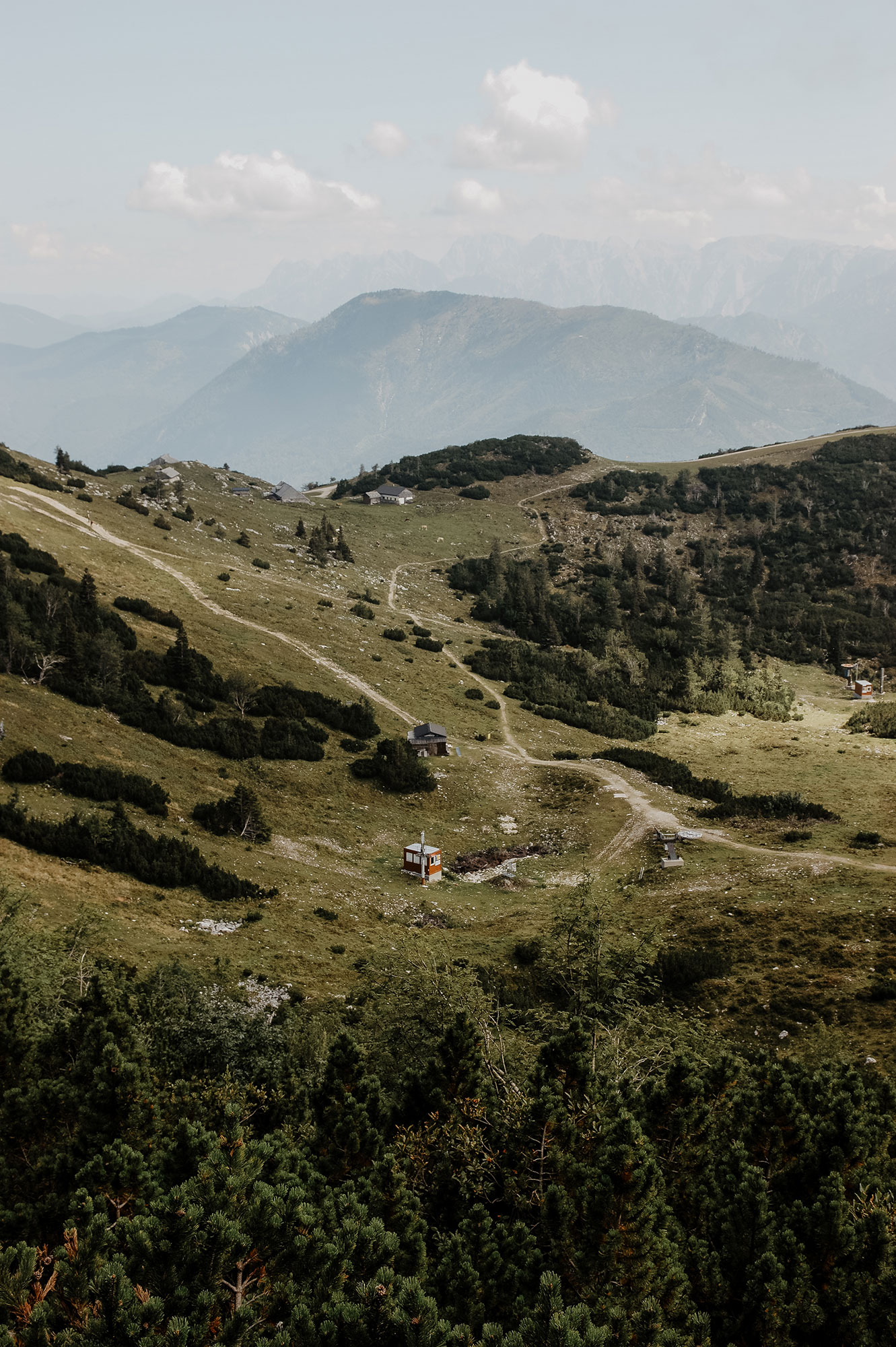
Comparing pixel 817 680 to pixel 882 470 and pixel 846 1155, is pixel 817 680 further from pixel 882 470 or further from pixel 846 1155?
pixel 846 1155

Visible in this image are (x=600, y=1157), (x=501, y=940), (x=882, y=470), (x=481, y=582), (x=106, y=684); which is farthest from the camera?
(x=882, y=470)

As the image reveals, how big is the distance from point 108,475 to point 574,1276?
127750 mm

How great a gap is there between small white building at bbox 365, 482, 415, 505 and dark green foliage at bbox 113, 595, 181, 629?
80.4 metres

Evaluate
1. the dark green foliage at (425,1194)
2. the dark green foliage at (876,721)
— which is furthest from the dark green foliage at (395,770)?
the dark green foliage at (876,721)

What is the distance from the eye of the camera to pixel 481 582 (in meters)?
113

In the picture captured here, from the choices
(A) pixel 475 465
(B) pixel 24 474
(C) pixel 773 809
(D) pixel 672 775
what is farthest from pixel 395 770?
(A) pixel 475 465

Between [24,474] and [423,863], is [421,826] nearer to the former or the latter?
[423,863]

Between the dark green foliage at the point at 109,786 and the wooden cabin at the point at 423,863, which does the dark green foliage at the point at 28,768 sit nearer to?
the dark green foliage at the point at 109,786

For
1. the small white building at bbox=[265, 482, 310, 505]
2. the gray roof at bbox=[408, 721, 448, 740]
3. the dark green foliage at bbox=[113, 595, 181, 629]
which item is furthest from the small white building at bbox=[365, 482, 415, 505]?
the gray roof at bbox=[408, 721, 448, 740]

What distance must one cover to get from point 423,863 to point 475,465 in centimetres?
12664

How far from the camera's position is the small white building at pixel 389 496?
144625 mm

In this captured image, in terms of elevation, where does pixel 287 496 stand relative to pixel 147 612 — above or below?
above

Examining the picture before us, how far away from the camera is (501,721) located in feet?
232

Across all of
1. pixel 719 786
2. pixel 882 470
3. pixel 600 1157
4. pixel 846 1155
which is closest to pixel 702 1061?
pixel 846 1155
